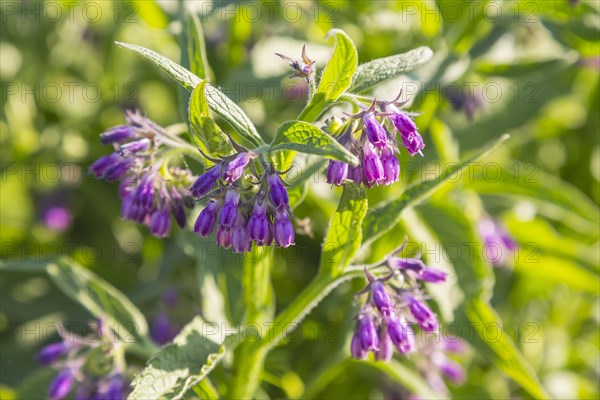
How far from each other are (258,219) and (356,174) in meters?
0.27

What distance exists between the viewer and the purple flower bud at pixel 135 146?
222cm

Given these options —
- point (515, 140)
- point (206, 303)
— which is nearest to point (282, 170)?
point (206, 303)

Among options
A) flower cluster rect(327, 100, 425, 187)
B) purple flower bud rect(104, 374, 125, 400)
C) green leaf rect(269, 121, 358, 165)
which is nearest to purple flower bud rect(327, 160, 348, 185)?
flower cluster rect(327, 100, 425, 187)

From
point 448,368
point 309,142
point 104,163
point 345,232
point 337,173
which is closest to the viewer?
point 309,142

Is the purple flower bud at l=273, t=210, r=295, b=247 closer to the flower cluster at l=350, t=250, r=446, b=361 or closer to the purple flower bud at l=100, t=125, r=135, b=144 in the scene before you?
the flower cluster at l=350, t=250, r=446, b=361

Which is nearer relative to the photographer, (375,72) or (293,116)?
(375,72)

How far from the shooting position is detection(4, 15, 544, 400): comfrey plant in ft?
6.46

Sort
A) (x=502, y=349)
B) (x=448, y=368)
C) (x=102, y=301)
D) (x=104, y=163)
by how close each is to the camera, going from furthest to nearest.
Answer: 1. (x=448, y=368)
2. (x=502, y=349)
3. (x=102, y=301)
4. (x=104, y=163)

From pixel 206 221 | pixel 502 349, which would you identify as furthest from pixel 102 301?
pixel 502 349

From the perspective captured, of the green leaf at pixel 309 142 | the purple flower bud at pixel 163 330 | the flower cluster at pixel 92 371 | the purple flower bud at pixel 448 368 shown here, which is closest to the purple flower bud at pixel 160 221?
the flower cluster at pixel 92 371

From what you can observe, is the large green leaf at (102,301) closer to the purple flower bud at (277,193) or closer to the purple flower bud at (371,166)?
the purple flower bud at (277,193)

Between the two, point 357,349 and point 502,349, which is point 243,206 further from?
point 502,349

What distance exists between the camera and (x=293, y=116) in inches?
148

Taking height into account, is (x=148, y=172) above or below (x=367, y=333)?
above
